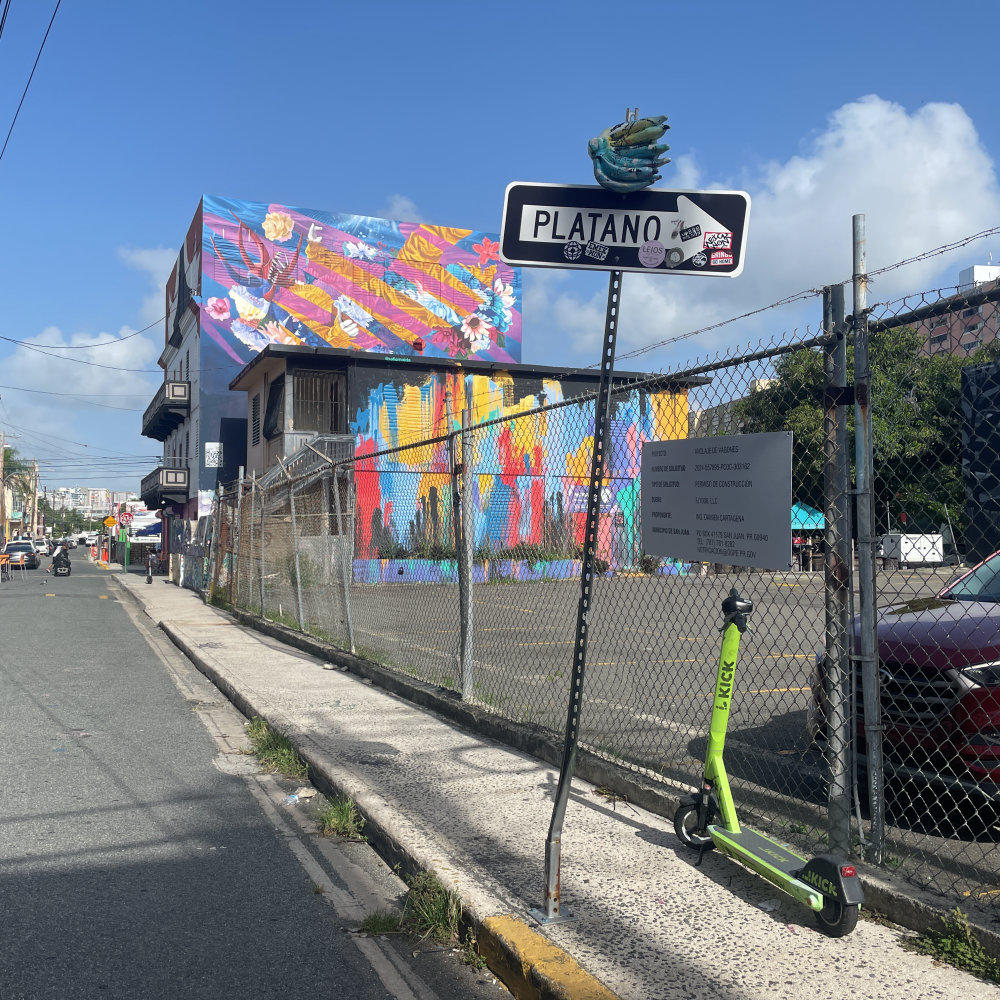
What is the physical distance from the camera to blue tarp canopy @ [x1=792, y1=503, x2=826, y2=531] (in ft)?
13.5

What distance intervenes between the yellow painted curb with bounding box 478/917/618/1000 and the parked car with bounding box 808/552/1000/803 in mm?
1651

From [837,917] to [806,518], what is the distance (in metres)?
1.63

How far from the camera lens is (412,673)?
910 centimetres

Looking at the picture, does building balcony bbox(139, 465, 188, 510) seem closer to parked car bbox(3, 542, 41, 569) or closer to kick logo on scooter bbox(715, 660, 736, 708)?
parked car bbox(3, 542, 41, 569)

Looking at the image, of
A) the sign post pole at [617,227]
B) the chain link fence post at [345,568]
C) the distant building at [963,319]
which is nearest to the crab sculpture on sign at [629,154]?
the sign post pole at [617,227]

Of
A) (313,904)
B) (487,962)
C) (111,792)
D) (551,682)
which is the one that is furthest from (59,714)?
(487,962)

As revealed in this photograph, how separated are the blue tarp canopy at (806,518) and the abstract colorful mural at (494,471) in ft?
3.88

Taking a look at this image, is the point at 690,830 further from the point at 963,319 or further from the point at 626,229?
the point at 626,229

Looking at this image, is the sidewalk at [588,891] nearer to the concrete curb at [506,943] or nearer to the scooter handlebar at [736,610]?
the concrete curb at [506,943]

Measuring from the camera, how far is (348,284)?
125ft

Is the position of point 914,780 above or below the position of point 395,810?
above

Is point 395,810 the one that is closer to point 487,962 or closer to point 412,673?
point 487,962

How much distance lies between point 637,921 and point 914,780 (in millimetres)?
1560

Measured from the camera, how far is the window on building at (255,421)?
3219 cm
